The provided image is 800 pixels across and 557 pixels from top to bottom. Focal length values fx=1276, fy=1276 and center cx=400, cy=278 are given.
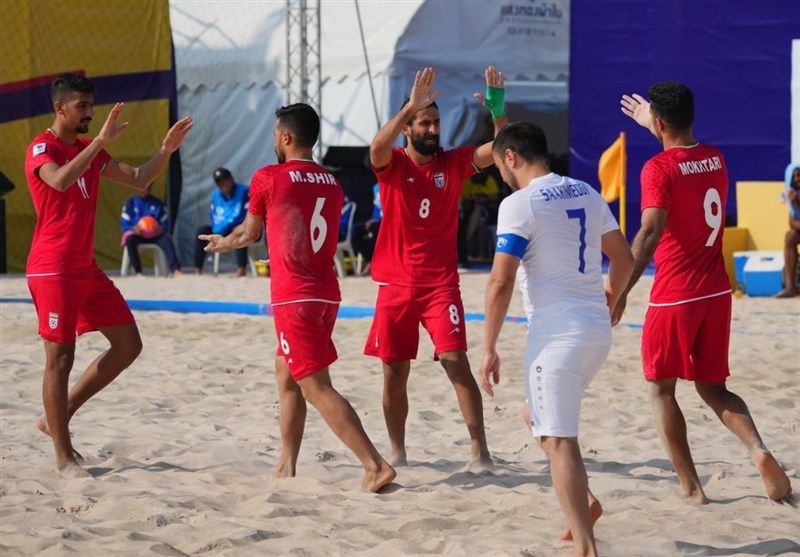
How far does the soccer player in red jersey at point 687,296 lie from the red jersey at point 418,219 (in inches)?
42.3

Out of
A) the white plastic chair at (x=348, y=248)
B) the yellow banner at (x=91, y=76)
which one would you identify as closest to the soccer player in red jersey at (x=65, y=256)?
the white plastic chair at (x=348, y=248)

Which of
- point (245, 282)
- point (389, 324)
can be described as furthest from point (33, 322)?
point (389, 324)

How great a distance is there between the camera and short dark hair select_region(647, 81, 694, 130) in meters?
4.92

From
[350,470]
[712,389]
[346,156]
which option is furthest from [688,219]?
[346,156]

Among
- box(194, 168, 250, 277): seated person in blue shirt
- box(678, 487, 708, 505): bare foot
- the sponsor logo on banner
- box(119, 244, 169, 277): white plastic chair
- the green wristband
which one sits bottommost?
box(119, 244, 169, 277): white plastic chair

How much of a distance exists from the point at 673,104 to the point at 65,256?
2.65m

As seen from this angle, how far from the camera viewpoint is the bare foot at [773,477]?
16.0 feet

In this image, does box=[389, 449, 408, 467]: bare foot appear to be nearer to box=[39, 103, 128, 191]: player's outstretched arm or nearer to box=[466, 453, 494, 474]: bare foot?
box=[466, 453, 494, 474]: bare foot

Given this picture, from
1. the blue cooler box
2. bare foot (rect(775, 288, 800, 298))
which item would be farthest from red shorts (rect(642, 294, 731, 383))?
the blue cooler box

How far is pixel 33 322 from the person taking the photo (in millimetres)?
10773

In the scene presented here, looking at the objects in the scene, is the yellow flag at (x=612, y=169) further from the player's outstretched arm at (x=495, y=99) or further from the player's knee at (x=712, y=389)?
the player's knee at (x=712, y=389)

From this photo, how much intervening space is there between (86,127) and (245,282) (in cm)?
984

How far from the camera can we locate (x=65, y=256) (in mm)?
5539

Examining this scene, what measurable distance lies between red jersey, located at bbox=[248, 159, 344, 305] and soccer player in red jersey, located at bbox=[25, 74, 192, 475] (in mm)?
791
